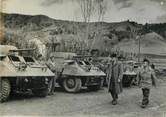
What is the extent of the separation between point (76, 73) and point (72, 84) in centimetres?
27

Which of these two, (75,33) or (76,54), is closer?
(75,33)

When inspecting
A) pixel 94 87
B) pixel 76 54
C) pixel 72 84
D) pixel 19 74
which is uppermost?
pixel 76 54

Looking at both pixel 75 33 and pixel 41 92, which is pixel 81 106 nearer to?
pixel 41 92

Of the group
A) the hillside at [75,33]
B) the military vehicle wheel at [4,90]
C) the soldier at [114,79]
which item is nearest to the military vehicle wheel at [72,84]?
the hillside at [75,33]

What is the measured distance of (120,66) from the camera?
29.0 ft

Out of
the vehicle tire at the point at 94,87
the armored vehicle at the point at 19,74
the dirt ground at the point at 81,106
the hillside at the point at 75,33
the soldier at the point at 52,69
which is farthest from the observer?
the vehicle tire at the point at 94,87

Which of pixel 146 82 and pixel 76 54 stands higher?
pixel 76 54

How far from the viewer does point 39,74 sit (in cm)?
876

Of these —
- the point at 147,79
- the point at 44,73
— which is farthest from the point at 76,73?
the point at 147,79

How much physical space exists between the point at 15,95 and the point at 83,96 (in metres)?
1.51

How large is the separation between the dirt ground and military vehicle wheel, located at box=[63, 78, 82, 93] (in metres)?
0.27

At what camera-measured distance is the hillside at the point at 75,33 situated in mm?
8430

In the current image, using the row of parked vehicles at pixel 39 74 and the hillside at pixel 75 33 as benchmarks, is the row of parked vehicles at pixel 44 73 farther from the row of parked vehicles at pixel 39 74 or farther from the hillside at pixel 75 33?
the hillside at pixel 75 33

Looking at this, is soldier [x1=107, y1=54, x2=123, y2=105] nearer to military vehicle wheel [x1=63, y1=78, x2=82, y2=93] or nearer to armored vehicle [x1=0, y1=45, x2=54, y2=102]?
armored vehicle [x1=0, y1=45, x2=54, y2=102]
